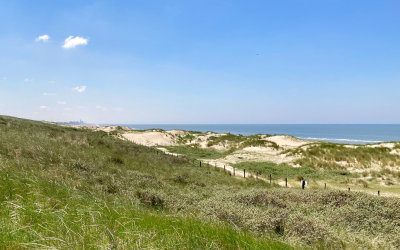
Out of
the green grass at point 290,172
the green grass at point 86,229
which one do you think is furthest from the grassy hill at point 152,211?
the green grass at point 290,172

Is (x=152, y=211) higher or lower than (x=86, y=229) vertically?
lower

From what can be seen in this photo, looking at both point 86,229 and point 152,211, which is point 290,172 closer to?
point 152,211

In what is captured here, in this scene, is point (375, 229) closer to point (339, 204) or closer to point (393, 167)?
point (339, 204)

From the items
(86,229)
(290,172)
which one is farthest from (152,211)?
(290,172)

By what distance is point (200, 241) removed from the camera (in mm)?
6082

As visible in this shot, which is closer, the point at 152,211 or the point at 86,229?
the point at 86,229

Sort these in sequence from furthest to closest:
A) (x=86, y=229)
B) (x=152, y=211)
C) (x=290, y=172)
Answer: (x=290, y=172) → (x=152, y=211) → (x=86, y=229)

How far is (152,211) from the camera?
36.1 feet

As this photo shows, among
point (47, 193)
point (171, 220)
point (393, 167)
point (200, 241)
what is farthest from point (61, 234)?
point (393, 167)

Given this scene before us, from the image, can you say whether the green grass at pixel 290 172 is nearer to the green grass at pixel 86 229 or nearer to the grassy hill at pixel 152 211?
the grassy hill at pixel 152 211

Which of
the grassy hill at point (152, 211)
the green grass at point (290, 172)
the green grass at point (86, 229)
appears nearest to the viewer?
the green grass at point (86, 229)

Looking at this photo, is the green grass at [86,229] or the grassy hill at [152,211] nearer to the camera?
the green grass at [86,229]

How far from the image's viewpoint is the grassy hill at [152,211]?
568 cm

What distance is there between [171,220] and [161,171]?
61.8ft
